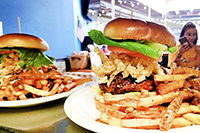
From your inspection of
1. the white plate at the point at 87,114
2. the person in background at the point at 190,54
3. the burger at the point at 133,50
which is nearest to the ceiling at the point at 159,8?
the person in background at the point at 190,54

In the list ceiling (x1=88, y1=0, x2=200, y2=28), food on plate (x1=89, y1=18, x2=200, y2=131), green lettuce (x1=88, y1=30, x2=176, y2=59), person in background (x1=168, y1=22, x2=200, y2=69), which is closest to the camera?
food on plate (x1=89, y1=18, x2=200, y2=131)

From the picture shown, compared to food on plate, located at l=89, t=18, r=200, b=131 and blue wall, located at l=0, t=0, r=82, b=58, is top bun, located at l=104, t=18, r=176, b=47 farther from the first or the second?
blue wall, located at l=0, t=0, r=82, b=58

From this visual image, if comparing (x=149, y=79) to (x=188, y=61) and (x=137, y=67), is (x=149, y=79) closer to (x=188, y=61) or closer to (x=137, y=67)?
(x=137, y=67)

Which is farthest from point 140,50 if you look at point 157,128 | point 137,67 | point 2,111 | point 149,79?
point 2,111

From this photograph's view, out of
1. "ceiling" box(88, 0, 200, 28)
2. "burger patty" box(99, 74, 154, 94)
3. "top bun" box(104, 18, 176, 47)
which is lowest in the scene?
"burger patty" box(99, 74, 154, 94)

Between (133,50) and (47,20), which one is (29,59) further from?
(47,20)

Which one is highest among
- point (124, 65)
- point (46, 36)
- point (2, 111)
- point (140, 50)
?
point (46, 36)

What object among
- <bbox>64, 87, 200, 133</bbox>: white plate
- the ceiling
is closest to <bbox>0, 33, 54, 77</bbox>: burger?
<bbox>64, 87, 200, 133</bbox>: white plate
